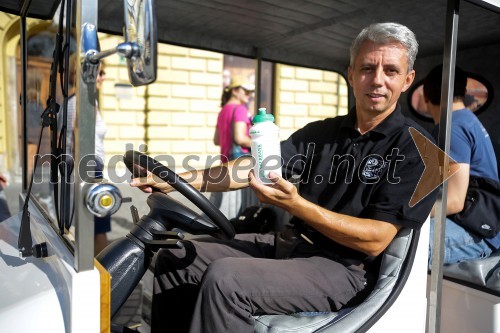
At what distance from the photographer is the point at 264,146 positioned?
1.53 meters

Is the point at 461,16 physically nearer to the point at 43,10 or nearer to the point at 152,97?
the point at 43,10

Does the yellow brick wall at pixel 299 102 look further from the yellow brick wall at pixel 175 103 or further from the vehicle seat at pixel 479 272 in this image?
the vehicle seat at pixel 479 272

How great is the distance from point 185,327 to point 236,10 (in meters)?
1.78

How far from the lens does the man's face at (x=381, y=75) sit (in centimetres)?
186

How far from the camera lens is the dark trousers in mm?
1455

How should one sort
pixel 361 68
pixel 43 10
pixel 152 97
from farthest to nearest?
1. pixel 152 97
2. pixel 43 10
3. pixel 361 68

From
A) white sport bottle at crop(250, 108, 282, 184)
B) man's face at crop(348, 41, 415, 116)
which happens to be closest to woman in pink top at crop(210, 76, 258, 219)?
man's face at crop(348, 41, 415, 116)

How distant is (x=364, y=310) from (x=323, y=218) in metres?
0.34

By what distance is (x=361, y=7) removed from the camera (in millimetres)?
2447

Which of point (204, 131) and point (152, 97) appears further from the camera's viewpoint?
point (204, 131)

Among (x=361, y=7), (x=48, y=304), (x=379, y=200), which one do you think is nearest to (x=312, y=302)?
(x=379, y=200)

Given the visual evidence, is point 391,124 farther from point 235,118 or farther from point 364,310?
point 235,118

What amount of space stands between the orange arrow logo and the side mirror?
110 centimetres

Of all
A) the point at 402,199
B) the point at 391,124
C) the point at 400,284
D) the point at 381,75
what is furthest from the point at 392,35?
the point at 400,284
